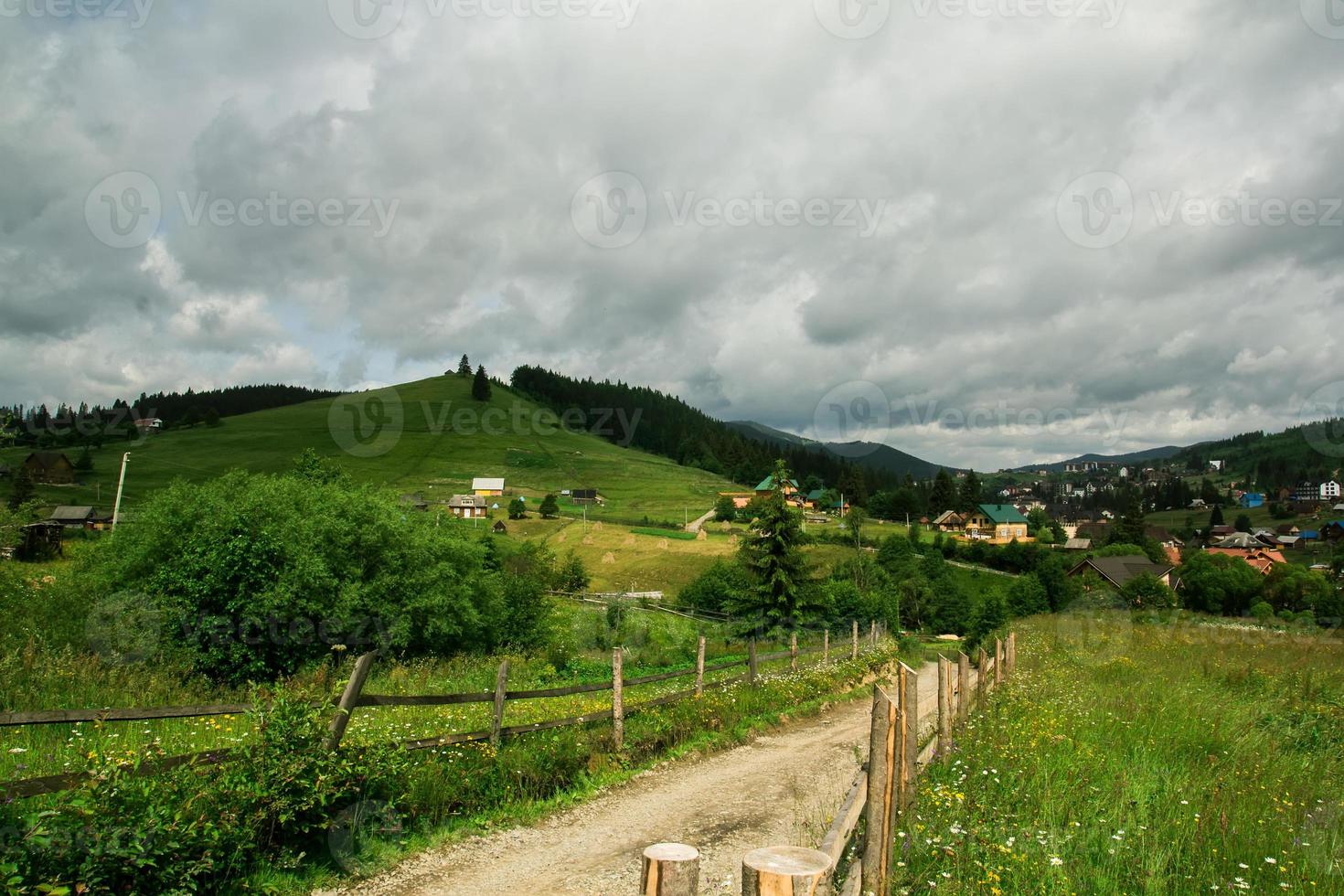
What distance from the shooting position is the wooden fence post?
14.1ft

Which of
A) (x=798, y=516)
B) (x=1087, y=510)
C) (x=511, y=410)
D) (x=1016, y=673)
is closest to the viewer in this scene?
(x=1016, y=673)

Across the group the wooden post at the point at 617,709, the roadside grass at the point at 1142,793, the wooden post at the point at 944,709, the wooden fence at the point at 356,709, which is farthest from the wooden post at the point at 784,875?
the wooden post at the point at 617,709

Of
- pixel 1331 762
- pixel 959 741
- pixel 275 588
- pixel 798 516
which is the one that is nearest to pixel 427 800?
pixel 959 741

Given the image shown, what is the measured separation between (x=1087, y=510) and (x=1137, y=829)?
217409mm

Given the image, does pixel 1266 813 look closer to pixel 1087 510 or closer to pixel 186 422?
pixel 186 422

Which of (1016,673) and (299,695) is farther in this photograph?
(1016,673)

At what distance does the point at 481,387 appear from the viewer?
182875mm

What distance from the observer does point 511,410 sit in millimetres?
176000

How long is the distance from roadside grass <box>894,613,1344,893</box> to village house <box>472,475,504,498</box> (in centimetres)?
10995

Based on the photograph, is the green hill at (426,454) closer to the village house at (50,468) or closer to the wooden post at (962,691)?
the village house at (50,468)

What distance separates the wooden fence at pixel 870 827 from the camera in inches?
93.4

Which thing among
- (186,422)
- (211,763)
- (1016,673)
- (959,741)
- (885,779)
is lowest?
(1016,673)

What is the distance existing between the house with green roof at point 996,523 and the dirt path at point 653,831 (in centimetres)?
12430

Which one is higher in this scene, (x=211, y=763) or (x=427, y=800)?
(x=211, y=763)
